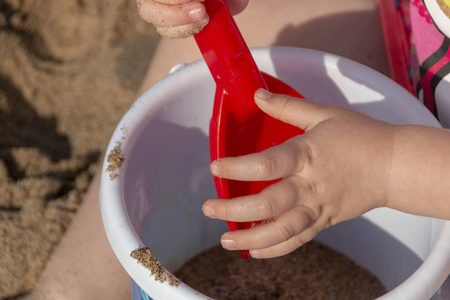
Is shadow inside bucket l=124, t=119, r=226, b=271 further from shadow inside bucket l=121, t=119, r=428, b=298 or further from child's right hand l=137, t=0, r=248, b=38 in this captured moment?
child's right hand l=137, t=0, r=248, b=38

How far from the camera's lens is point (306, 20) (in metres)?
1.06

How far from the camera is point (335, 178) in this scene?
641mm

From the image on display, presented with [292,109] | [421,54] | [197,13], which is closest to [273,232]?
[292,109]

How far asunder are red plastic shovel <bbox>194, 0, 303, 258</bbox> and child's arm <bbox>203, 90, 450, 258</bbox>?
103mm

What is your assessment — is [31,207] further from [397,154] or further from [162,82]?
[397,154]

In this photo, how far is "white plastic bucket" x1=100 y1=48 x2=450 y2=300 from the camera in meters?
0.68

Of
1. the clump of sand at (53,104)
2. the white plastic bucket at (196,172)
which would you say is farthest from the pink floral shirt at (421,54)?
the clump of sand at (53,104)

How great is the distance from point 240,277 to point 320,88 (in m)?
0.32

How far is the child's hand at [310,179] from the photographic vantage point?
0.61 meters

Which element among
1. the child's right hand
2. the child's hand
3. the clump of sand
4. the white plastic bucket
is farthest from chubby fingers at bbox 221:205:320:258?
the clump of sand

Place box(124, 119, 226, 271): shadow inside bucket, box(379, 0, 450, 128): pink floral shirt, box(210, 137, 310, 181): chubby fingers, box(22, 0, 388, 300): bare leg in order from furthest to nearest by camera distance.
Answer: box(22, 0, 388, 300): bare leg < box(379, 0, 450, 128): pink floral shirt < box(124, 119, 226, 271): shadow inside bucket < box(210, 137, 310, 181): chubby fingers

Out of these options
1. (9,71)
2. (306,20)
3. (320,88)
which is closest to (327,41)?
(306,20)

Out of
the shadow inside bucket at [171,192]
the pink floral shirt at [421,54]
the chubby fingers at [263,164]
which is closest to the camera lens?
the chubby fingers at [263,164]

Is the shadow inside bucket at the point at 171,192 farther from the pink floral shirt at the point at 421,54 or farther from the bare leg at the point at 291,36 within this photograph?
the pink floral shirt at the point at 421,54
